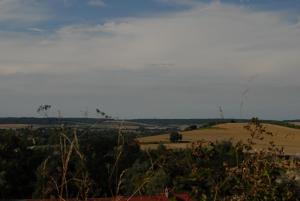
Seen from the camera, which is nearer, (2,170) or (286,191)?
(286,191)

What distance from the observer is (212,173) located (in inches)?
175

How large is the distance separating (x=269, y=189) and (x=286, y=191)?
0.16m

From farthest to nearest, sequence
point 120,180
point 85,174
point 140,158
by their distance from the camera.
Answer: point 140,158, point 85,174, point 120,180

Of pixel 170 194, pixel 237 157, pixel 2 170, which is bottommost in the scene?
pixel 2 170

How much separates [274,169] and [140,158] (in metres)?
48.7

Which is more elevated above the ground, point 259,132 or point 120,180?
point 259,132

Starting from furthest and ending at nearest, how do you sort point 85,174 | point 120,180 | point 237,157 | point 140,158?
point 140,158, point 237,157, point 85,174, point 120,180

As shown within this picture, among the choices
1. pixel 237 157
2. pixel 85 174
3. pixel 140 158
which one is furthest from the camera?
pixel 140 158

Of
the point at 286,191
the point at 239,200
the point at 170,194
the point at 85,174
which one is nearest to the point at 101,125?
the point at 85,174

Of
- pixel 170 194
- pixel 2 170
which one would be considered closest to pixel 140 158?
pixel 2 170

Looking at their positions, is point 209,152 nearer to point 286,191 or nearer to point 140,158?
point 286,191

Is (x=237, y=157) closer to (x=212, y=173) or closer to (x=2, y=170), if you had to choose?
(x=212, y=173)

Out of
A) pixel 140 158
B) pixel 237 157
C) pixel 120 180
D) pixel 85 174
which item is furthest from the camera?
pixel 140 158

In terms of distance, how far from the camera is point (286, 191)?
14.0 ft
